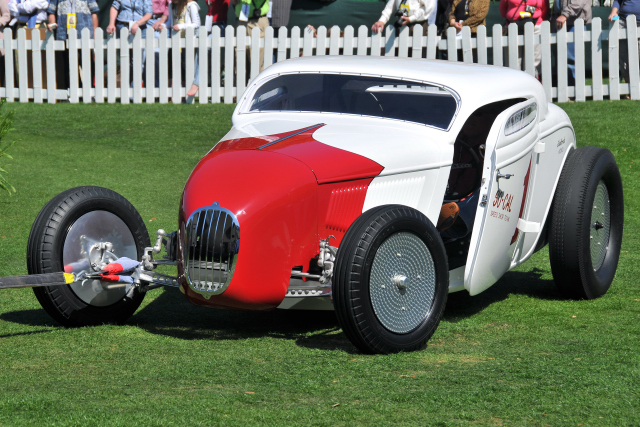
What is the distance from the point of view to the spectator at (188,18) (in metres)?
15.0

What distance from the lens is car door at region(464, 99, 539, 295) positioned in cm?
545

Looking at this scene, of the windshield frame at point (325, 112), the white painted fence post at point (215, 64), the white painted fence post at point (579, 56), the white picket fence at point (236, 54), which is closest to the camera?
the windshield frame at point (325, 112)

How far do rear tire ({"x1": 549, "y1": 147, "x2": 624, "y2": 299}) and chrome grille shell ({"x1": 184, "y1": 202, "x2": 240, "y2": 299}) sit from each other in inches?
108

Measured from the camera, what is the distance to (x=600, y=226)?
657 cm

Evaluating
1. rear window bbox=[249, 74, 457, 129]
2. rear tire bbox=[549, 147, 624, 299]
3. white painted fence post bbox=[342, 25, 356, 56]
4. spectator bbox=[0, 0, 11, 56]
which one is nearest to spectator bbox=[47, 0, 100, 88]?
spectator bbox=[0, 0, 11, 56]

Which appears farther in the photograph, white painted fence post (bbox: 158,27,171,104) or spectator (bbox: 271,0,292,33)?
spectator (bbox: 271,0,292,33)

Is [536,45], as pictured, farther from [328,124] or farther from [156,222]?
[328,124]

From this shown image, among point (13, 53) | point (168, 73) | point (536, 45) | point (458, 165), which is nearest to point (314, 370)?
point (458, 165)

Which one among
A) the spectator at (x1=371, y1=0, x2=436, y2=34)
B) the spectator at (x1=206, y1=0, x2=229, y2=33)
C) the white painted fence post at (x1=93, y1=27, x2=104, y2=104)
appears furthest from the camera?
the spectator at (x1=206, y1=0, x2=229, y2=33)

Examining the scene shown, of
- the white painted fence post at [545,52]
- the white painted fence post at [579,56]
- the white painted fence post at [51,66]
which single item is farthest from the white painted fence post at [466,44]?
the white painted fence post at [51,66]

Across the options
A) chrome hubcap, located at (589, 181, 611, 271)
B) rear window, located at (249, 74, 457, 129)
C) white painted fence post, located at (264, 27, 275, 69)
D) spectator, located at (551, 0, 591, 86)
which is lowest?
chrome hubcap, located at (589, 181, 611, 271)

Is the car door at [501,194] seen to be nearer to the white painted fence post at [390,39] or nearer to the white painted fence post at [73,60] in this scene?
the white painted fence post at [390,39]

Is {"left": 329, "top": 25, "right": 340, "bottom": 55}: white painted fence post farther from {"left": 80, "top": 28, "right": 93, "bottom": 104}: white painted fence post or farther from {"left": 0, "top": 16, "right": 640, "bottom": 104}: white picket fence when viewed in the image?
{"left": 80, "top": 28, "right": 93, "bottom": 104}: white painted fence post

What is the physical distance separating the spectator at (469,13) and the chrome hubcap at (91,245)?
9818 millimetres
